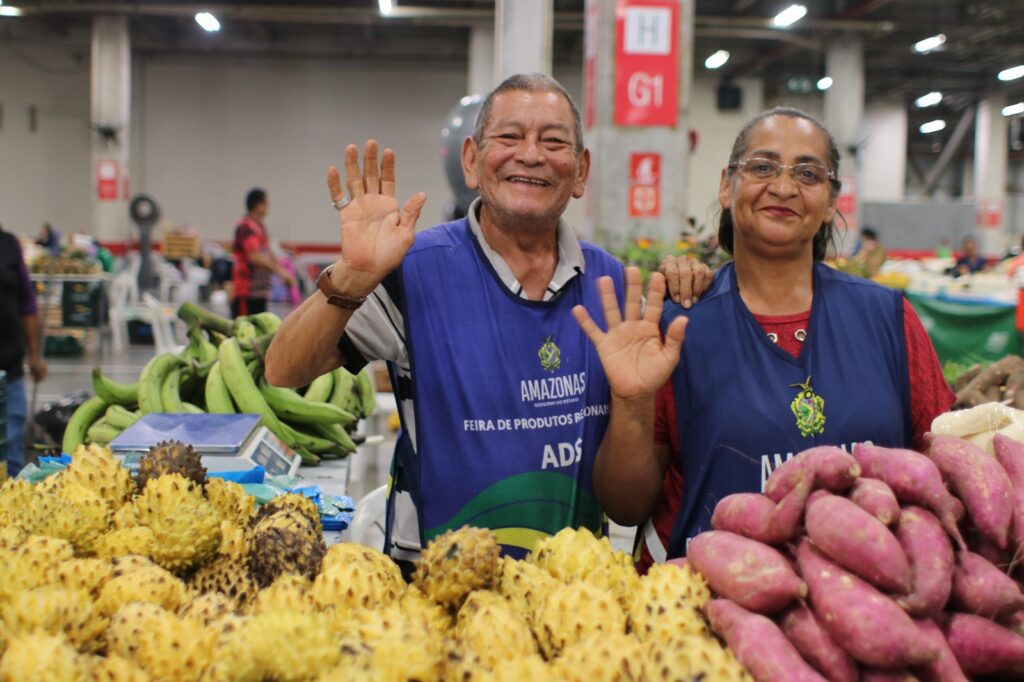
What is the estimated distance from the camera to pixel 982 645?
1340 millimetres

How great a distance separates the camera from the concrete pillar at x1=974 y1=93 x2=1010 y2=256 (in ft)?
→ 80.5

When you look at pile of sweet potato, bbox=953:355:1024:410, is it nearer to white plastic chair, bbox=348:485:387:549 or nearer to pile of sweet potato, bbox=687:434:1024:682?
white plastic chair, bbox=348:485:387:549

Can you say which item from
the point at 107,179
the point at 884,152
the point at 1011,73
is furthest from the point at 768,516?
the point at 884,152

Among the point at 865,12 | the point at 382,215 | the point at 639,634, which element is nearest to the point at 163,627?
A: the point at 639,634

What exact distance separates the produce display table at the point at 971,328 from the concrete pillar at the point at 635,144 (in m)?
2.44

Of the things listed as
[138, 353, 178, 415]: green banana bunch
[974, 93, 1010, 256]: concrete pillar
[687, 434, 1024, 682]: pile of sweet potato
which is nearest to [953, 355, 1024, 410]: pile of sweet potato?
[687, 434, 1024, 682]: pile of sweet potato

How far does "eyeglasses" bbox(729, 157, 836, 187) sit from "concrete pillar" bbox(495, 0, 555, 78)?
6.29 metres

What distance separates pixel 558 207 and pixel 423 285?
15.1 inches

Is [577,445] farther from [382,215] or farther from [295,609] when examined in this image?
[295,609]

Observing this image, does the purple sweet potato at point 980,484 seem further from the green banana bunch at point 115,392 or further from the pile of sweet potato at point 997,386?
the green banana bunch at point 115,392

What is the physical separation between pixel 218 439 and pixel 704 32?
19.5 meters

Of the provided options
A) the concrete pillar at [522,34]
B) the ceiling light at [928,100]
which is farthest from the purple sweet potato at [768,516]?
the ceiling light at [928,100]

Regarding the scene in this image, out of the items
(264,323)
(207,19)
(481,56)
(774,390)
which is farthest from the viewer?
(481,56)

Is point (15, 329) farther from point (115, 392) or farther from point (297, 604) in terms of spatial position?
point (297, 604)
